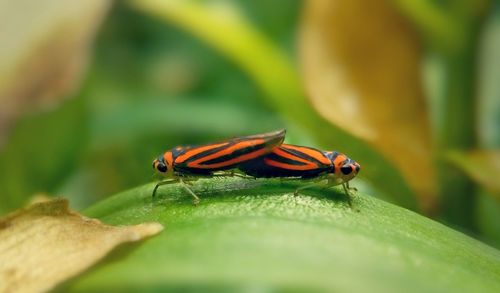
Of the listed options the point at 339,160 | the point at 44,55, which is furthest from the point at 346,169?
the point at 44,55

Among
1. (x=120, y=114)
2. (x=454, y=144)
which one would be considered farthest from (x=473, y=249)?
(x=120, y=114)

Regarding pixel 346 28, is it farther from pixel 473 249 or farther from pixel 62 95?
pixel 473 249

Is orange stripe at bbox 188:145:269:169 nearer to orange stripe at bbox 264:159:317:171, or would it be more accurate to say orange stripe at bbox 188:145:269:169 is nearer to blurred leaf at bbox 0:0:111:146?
orange stripe at bbox 264:159:317:171

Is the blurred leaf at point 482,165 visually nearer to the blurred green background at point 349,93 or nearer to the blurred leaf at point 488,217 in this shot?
the blurred green background at point 349,93

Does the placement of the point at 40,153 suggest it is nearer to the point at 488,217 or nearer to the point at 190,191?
the point at 190,191

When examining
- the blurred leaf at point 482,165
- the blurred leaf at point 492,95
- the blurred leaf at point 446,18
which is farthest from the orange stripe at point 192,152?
the blurred leaf at point 492,95

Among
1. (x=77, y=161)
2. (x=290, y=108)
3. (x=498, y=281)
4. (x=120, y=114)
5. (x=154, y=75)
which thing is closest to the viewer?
(x=498, y=281)
